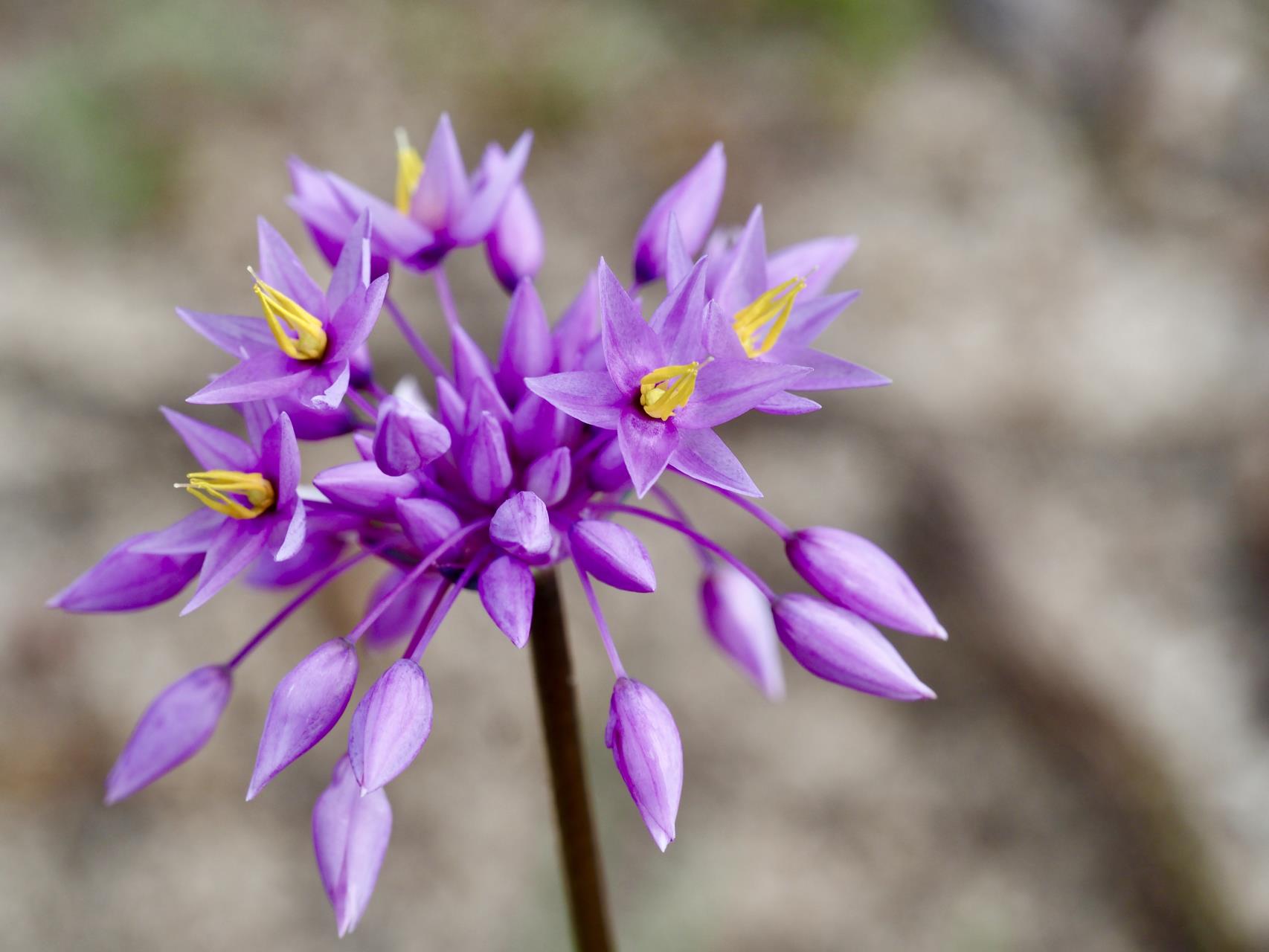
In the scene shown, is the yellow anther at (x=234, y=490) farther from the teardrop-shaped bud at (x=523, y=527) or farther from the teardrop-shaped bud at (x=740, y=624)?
the teardrop-shaped bud at (x=740, y=624)

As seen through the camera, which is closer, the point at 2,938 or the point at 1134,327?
the point at 2,938

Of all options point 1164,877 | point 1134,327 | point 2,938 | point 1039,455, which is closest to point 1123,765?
point 1164,877

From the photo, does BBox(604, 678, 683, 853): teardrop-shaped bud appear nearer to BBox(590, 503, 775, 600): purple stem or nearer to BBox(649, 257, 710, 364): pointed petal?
BBox(590, 503, 775, 600): purple stem

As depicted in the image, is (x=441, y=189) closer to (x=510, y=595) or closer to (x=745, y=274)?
(x=745, y=274)

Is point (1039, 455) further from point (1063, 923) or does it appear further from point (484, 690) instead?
point (484, 690)

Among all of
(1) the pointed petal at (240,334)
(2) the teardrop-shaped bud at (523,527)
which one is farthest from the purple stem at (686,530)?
(1) the pointed petal at (240,334)

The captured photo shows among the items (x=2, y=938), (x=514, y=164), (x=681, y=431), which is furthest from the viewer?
(x=2, y=938)
